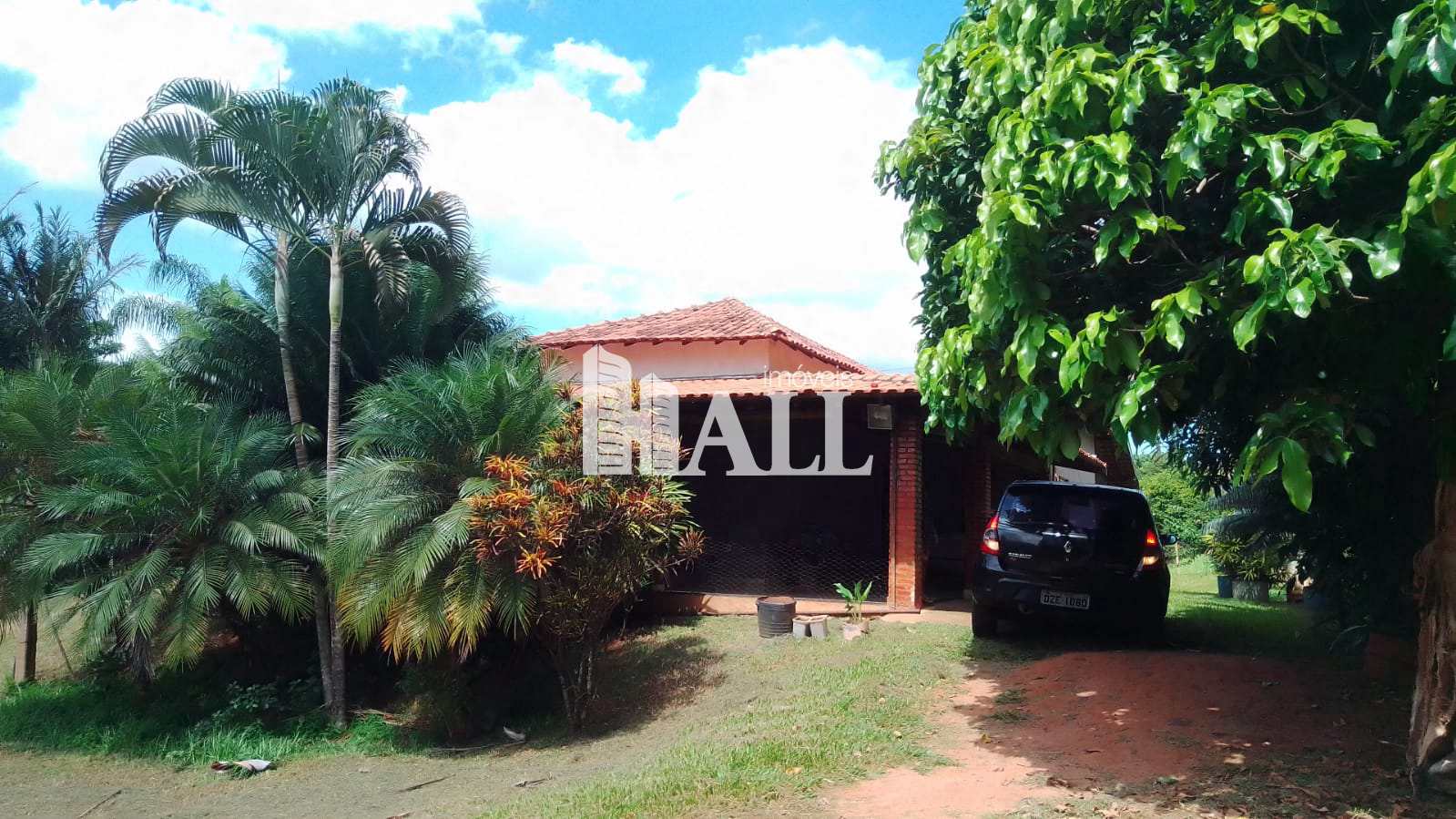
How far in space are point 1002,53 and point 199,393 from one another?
1017 cm

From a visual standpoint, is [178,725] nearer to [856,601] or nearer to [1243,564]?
[856,601]

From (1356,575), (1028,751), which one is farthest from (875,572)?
(1028,751)

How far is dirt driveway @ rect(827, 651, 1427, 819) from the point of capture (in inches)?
196

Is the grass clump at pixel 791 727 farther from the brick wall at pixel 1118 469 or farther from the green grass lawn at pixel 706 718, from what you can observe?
the brick wall at pixel 1118 469

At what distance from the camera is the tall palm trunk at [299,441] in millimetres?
10211

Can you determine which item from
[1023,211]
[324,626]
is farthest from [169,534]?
[1023,211]

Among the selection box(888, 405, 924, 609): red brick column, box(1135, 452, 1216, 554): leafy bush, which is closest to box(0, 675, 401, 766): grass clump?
box(888, 405, 924, 609): red brick column

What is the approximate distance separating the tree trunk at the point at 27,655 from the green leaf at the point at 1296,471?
1317cm

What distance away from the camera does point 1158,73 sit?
A: 14.0 ft

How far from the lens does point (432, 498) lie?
29.8ft

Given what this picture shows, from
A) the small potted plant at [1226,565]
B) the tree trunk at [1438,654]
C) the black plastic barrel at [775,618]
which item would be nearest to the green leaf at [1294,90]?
the tree trunk at [1438,654]

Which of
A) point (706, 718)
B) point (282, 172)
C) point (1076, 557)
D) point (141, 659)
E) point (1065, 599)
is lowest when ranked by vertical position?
point (706, 718)

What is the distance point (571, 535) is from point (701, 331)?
7380 millimetres

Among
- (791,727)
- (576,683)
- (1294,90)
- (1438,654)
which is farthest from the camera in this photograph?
(576,683)
